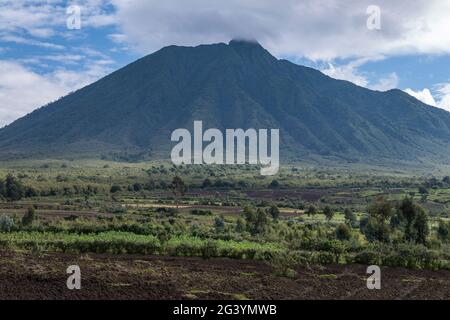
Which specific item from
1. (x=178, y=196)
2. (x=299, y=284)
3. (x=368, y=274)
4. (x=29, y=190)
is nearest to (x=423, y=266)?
(x=368, y=274)

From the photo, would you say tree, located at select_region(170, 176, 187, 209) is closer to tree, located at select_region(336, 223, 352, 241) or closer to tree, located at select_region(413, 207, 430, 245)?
tree, located at select_region(336, 223, 352, 241)

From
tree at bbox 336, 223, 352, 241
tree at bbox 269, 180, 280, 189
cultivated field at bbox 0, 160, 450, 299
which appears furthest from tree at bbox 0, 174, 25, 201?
tree at bbox 336, 223, 352, 241

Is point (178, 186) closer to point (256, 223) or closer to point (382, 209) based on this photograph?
point (256, 223)

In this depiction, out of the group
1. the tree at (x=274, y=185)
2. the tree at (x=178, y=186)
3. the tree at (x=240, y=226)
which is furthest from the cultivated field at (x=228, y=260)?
the tree at (x=274, y=185)

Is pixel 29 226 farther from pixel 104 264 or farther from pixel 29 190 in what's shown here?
pixel 29 190

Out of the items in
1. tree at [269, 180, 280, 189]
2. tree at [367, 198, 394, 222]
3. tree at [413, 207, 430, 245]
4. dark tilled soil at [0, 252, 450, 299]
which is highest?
tree at [269, 180, 280, 189]

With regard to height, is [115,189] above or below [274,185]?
below

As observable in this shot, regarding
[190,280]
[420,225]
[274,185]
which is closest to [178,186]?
[274,185]

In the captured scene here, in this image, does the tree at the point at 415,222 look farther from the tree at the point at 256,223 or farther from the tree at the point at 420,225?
the tree at the point at 256,223
